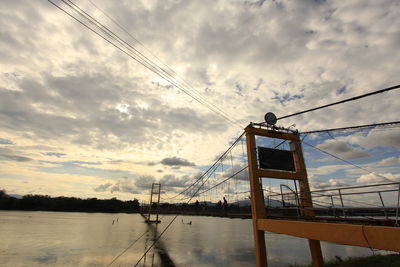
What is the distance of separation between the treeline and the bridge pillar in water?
7021 inches

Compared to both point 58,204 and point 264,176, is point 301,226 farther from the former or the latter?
point 58,204

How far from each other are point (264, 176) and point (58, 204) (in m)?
189

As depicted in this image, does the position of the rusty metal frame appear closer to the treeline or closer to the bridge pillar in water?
the bridge pillar in water

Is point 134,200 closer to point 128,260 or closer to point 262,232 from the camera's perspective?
point 128,260

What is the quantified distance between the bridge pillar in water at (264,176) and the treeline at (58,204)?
178 meters

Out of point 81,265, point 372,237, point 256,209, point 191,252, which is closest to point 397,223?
point 372,237

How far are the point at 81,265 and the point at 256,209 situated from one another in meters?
25.0

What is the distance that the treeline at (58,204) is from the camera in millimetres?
142250

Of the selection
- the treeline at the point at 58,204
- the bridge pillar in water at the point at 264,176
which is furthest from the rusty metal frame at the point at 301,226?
the treeline at the point at 58,204

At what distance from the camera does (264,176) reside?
13.3m

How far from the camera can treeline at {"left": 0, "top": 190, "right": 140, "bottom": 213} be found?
142250mm

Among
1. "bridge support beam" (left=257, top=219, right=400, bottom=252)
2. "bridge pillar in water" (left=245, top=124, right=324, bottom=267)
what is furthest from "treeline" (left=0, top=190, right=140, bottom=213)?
"bridge support beam" (left=257, top=219, right=400, bottom=252)

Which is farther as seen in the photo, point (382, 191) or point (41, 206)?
point (41, 206)

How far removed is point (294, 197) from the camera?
11805 millimetres
